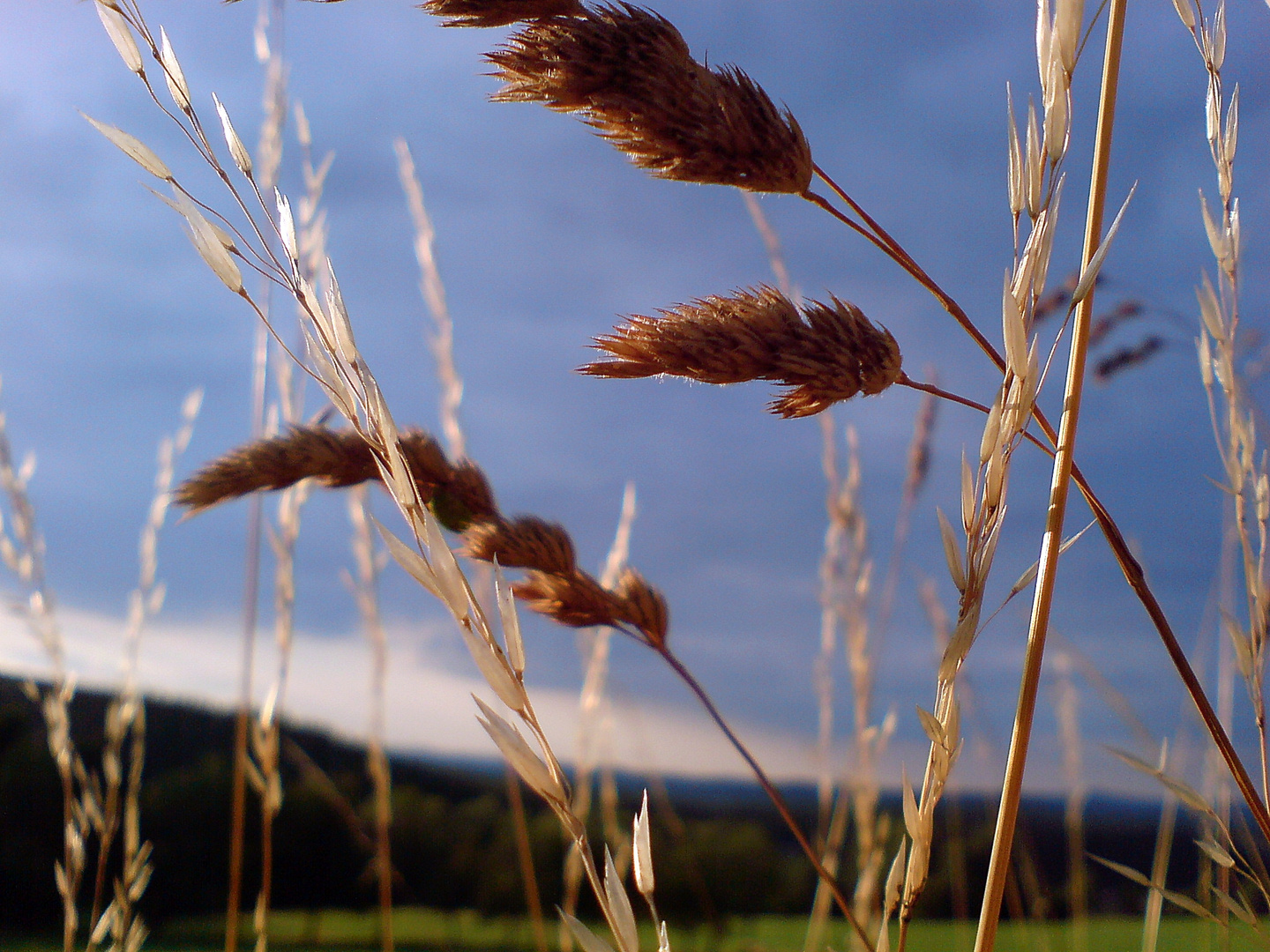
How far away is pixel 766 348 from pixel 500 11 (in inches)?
6.6

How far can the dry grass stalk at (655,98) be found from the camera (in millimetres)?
329

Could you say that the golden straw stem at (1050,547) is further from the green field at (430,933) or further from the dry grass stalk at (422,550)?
the green field at (430,933)

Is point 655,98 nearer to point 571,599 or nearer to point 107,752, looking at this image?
point 571,599

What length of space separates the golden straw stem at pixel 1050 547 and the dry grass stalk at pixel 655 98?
4.5 inches

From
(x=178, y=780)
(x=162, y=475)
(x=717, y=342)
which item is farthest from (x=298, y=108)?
(x=178, y=780)

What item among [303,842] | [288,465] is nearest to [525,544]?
[288,465]

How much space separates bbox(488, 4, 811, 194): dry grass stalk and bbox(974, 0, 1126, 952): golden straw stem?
0.38 ft

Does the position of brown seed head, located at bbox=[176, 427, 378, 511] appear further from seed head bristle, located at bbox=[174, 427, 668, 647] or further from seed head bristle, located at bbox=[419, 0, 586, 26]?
seed head bristle, located at bbox=[419, 0, 586, 26]

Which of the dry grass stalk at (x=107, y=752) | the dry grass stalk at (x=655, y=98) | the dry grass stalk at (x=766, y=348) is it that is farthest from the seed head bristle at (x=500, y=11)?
the dry grass stalk at (x=107, y=752)

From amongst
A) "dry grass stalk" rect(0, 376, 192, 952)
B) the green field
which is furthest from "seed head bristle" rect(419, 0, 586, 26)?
the green field

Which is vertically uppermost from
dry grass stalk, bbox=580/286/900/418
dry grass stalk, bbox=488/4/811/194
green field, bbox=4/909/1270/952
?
dry grass stalk, bbox=488/4/811/194

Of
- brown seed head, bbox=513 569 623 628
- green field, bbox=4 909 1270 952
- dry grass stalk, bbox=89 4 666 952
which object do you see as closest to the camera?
dry grass stalk, bbox=89 4 666 952

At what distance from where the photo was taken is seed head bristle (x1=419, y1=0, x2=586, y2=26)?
0.33 metres

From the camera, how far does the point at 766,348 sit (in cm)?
34
